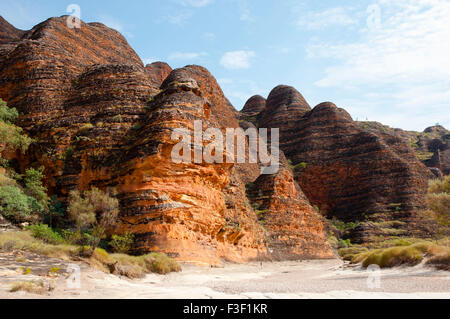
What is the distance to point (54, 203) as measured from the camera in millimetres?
21156

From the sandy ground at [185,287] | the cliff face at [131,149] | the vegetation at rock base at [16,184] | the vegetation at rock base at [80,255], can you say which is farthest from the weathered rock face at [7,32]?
the sandy ground at [185,287]

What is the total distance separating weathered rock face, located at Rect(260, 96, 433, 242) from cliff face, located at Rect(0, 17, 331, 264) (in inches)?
1253

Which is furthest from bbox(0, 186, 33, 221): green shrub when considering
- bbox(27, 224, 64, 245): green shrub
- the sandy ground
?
the sandy ground

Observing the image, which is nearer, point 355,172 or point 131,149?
point 131,149

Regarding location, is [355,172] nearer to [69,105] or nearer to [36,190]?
[69,105]

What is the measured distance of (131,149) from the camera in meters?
21.4

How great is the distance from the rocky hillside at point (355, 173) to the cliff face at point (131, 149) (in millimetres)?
31455

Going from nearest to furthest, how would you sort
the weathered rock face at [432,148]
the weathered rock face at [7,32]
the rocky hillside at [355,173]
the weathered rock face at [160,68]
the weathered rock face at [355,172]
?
the weathered rock face at [7,32] → the rocky hillside at [355,173] → the weathered rock face at [355,172] → the weathered rock face at [160,68] → the weathered rock face at [432,148]

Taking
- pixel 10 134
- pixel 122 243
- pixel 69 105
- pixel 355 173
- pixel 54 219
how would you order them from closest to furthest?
pixel 122 243 → pixel 54 219 → pixel 10 134 → pixel 69 105 → pixel 355 173

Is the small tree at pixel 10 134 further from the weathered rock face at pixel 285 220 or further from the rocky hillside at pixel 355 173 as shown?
the rocky hillside at pixel 355 173

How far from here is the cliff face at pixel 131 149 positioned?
19562 mm

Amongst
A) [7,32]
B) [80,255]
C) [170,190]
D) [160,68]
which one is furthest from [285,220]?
A: [7,32]

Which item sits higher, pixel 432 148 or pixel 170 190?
pixel 432 148

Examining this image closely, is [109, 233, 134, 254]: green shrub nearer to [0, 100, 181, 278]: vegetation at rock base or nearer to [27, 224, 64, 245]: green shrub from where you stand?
[0, 100, 181, 278]: vegetation at rock base
